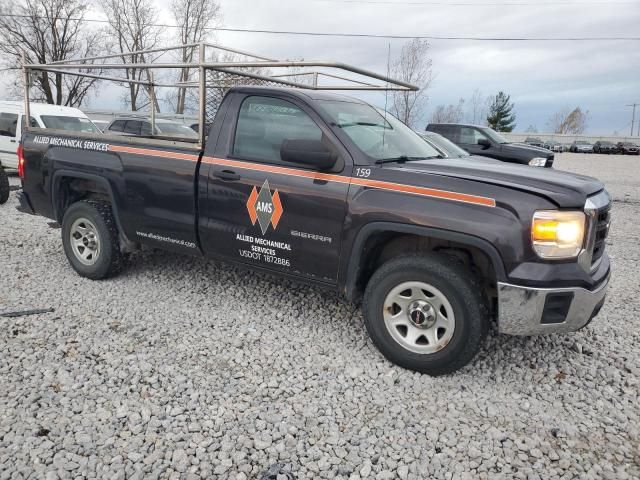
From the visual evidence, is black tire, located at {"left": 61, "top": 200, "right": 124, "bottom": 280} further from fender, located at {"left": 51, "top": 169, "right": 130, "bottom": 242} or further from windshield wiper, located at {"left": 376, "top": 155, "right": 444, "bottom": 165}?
windshield wiper, located at {"left": 376, "top": 155, "right": 444, "bottom": 165}

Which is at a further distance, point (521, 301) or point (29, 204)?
point (29, 204)

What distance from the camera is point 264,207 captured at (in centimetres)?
382

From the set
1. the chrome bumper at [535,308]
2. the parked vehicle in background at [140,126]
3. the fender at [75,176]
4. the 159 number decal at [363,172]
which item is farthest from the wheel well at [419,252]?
the parked vehicle in background at [140,126]

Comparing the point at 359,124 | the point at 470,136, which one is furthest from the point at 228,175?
the point at 470,136

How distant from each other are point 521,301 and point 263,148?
2.22 metres

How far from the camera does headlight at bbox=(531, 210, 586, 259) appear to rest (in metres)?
2.94

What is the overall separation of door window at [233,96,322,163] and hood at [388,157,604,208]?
803 millimetres

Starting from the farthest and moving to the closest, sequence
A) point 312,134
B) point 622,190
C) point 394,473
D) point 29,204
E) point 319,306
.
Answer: point 622,190 → point 29,204 → point 319,306 → point 312,134 → point 394,473

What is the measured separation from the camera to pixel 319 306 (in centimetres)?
454

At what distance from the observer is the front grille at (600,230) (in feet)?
10.5

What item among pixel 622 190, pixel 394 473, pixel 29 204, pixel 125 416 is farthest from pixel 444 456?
pixel 622 190

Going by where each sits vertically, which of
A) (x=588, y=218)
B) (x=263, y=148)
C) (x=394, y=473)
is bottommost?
(x=394, y=473)

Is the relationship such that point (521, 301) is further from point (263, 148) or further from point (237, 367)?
point (263, 148)

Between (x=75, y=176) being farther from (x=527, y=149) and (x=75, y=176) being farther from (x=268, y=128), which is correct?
(x=527, y=149)
